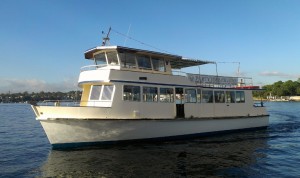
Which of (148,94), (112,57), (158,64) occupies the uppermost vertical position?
(112,57)

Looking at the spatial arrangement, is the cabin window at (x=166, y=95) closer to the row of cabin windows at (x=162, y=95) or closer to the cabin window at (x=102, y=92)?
the row of cabin windows at (x=162, y=95)

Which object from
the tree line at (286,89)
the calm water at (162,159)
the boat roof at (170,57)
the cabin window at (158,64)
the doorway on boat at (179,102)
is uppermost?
the tree line at (286,89)

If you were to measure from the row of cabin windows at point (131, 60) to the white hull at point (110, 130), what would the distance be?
3002mm

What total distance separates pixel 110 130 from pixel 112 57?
158 inches

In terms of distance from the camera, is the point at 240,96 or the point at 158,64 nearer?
the point at 158,64

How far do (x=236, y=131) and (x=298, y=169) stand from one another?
8491 millimetres

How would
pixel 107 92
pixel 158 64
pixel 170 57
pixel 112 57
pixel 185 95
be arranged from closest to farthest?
pixel 107 92
pixel 112 57
pixel 158 64
pixel 170 57
pixel 185 95

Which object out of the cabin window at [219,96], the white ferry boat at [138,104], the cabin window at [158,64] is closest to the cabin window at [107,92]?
the white ferry boat at [138,104]

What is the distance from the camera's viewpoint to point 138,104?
14.3 meters

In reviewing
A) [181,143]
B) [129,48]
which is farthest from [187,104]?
[129,48]

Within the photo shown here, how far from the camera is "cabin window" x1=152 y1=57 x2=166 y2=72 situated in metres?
15.8

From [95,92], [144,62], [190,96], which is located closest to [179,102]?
[190,96]

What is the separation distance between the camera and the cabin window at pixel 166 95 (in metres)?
15.4

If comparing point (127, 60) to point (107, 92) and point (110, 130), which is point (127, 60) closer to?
point (107, 92)
